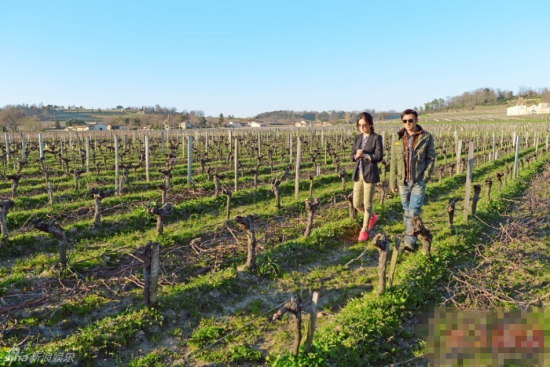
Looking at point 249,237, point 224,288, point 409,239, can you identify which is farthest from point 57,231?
point 409,239

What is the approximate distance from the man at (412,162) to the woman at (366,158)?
408mm

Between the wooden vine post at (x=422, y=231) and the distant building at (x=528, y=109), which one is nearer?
the wooden vine post at (x=422, y=231)

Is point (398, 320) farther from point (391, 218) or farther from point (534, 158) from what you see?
point (534, 158)

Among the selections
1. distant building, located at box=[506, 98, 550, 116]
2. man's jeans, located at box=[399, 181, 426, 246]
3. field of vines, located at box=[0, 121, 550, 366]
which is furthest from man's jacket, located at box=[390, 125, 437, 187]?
distant building, located at box=[506, 98, 550, 116]

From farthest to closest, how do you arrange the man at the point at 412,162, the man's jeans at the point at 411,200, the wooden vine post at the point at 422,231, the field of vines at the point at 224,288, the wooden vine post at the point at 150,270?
1. the man's jeans at the point at 411,200
2. the man at the point at 412,162
3. the wooden vine post at the point at 422,231
4. the wooden vine post at the point at 150,270
5. the field of vines at the point at 224,288

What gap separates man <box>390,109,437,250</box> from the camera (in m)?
6.12

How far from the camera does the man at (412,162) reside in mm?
6125

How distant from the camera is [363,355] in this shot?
384 cm

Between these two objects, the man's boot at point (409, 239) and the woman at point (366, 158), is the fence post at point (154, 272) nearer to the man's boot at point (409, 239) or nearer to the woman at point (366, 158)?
the woman at point (366, 158)

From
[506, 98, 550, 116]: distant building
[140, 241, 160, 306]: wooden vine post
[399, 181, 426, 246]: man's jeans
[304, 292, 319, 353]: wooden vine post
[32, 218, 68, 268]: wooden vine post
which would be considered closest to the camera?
[304, 292, 319, 353]: wooden vine post

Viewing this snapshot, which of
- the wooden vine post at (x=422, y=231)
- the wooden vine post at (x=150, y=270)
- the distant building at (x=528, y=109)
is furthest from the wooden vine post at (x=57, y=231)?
the distant building at (x=528, y=109)

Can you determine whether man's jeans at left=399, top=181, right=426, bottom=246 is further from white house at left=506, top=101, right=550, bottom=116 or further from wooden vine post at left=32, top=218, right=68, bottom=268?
white house at left=506, top=101, right=550, bottom=116

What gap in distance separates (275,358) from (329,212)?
5.81 meters

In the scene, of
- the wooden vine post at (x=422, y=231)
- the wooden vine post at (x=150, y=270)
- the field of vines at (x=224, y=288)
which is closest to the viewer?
the field of vines at (x=224, y=288)
